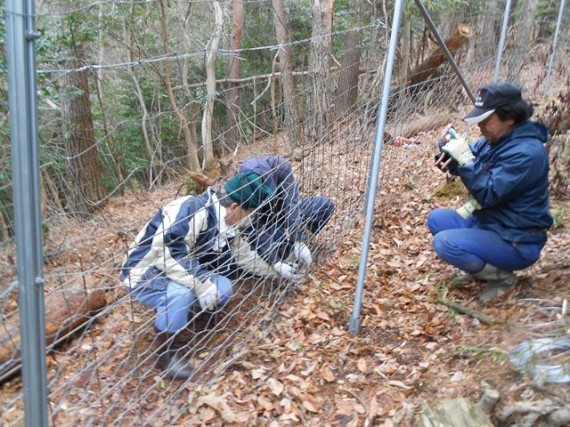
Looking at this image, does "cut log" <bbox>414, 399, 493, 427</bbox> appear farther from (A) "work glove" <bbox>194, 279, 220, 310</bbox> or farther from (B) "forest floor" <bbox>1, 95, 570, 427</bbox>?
(A) "work glove" <bbox>194, 279, 220, 310</bbox>

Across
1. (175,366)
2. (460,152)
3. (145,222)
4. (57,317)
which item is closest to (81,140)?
(145,222)

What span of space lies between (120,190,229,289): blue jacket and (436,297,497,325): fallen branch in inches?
57.3

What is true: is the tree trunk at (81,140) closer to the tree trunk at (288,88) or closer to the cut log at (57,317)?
the tree trunk at (288,88)

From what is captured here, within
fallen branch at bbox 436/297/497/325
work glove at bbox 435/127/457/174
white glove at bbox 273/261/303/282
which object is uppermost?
work glove at bbox 435/127/457/174

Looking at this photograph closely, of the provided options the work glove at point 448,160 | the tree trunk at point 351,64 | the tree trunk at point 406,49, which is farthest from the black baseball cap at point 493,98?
the tree trunk at point 406,49

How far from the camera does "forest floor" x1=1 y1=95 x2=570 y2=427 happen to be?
2.25 meters

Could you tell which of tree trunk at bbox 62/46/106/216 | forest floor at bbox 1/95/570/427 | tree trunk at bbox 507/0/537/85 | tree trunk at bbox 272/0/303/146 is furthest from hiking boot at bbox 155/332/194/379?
tree trunk at bbox 507/0/537/85

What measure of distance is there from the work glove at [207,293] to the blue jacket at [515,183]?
1525mm

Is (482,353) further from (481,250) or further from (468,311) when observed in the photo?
(481,250)

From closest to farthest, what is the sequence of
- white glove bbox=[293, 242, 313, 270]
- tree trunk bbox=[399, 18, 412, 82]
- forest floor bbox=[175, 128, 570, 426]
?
forest floor bbox=[175, 128, 570, 426]
white glove bbox=[293, 242, 313, 270]
tree trunk bbox=[399, 18, 412, 82]

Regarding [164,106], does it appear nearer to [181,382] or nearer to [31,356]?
[181,382]

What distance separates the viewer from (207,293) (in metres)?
2.71

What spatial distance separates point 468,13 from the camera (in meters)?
9.38

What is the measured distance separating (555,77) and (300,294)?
21.6ft
